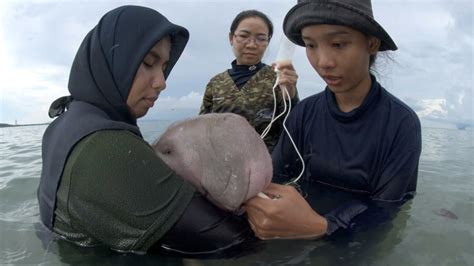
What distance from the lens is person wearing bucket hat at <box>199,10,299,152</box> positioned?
15.7ft

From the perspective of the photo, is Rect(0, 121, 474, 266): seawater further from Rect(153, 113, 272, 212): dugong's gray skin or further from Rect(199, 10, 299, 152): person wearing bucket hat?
Rect(199, 10, 299, 152): person wearing bucket hat

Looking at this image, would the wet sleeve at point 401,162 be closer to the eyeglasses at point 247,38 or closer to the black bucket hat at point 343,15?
the black bucket hat at point 343,15

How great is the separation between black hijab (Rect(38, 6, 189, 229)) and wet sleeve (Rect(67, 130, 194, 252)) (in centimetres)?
20

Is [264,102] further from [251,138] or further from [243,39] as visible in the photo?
[251,138]

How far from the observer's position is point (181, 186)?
6.75 ft

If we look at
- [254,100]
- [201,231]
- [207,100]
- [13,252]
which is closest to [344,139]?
[201,231]

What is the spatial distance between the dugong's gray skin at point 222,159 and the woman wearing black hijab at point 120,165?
135mm

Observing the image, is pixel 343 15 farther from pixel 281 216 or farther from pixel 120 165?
pixel 120 165

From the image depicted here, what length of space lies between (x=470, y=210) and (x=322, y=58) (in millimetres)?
2571

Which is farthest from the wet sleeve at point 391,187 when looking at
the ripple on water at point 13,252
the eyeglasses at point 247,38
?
the eyeglasses at point 247,38

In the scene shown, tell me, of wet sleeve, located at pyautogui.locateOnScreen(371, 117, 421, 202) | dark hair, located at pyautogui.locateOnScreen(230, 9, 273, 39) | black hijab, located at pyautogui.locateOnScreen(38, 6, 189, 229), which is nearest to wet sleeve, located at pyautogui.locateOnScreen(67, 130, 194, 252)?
black hijab, located at pyautogui.locateOnScreen(38, 6, 189, 229)

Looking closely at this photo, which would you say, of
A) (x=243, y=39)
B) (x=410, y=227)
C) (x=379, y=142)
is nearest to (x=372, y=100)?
(x=379, y=142)

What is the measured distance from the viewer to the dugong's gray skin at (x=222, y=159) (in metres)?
2.18

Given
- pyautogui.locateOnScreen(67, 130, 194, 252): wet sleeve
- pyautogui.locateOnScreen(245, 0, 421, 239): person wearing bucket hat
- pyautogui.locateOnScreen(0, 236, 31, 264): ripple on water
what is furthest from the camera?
pyautogui.locateOnScreen(0, 236, 31, 264): ripple on water
